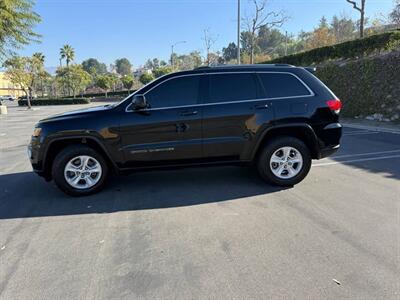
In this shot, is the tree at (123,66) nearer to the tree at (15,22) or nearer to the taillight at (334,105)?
the tree at (15,22)

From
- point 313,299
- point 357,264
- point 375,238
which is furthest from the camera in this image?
point 375,238

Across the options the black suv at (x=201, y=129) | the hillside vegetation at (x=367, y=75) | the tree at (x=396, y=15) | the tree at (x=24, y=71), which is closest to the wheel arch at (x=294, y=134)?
the black suv at (x=201, y=129)

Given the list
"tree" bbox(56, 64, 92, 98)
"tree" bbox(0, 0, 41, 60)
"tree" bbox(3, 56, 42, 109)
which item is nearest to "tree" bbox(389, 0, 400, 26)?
"tree" bbox(0, 0, 41, 60)

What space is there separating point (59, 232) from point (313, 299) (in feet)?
9.59

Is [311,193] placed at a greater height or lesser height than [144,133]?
→ lesser

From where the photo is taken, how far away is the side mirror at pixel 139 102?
511 centimetres

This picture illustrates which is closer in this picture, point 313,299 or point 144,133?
point 313,299

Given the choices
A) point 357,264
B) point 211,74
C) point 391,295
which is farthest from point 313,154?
point 391,295

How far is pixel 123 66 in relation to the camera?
167875 mm

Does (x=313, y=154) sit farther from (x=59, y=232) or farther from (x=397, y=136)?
(x=397, y=136)

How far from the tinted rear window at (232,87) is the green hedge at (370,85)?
965 centimetres

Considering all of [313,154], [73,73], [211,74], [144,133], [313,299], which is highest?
[73,73]

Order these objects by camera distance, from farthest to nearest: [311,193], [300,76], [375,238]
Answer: [300,76], [311,193], [375,238]

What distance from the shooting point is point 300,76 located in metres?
5.57
